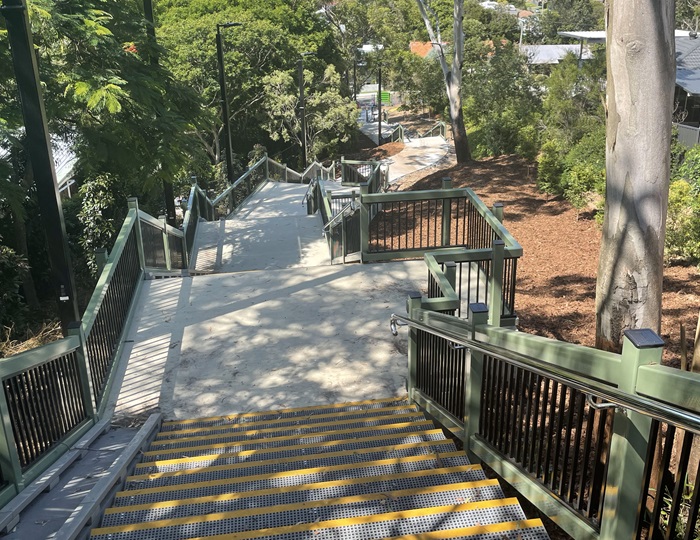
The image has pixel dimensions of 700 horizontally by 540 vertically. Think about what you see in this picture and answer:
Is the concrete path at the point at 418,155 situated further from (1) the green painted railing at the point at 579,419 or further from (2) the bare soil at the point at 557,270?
(1) the green painted railing at the point at 579,419

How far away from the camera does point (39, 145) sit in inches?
254

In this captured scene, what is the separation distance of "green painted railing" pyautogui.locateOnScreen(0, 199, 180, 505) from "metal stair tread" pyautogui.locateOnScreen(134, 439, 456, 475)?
30.3 inches

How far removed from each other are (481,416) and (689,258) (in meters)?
7.31

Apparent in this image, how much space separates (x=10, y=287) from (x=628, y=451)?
1219 cm

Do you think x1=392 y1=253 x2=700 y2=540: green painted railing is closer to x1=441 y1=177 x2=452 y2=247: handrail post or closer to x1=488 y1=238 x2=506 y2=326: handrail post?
x1=488 y1=238 x2=506 y2=326: handrail post

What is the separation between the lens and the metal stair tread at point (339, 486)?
4.27 m

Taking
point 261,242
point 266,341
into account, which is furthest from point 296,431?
point 261,242

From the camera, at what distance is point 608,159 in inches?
186

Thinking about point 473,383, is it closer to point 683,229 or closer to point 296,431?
point 296,431

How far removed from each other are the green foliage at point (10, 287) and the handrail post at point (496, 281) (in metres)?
8.70

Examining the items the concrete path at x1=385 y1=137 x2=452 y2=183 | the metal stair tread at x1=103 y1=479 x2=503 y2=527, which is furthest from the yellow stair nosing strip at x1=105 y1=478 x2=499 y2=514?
the concrete path at x1=385 y1=137 x2=452 y2=183

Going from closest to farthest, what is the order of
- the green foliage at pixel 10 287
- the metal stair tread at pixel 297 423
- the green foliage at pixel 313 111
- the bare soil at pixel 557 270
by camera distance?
the metal stair tread at pixel 297 423 < the bare soil at pixel 557 270 < the green foliage at pixel 10 287 < the green foliage at pixel 313 111

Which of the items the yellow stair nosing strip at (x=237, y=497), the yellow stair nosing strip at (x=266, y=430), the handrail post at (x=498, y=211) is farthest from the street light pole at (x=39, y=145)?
the handrail post at (x=498, y=211)

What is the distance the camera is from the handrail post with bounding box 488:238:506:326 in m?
7.21
